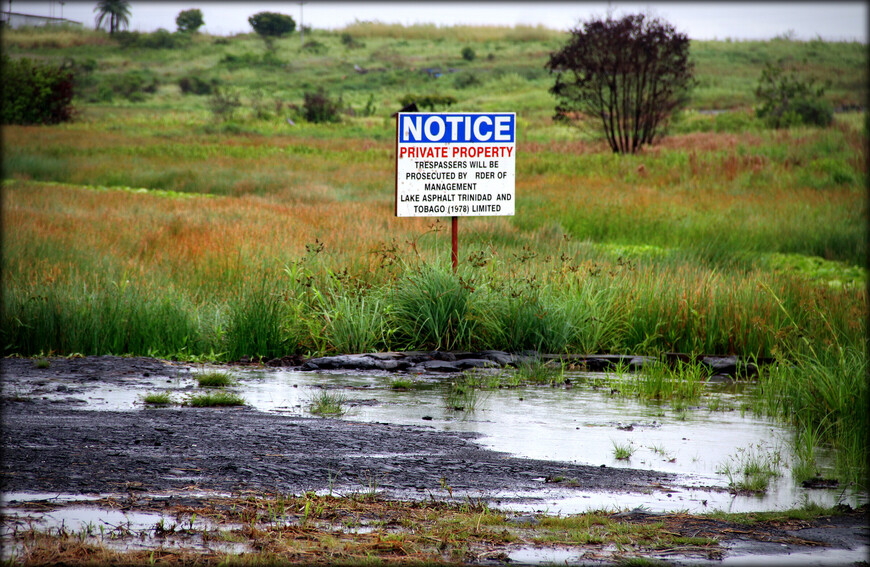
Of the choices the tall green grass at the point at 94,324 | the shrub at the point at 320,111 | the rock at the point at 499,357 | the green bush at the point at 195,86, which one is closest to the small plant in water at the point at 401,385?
the rock at the point at 499,357

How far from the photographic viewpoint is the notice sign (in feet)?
36.3

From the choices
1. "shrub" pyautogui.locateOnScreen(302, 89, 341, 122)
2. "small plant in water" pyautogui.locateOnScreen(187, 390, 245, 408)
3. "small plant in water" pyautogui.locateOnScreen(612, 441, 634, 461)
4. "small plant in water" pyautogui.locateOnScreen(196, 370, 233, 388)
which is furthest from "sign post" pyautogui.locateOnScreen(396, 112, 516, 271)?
"shrub" pyautogui.locateOnScreen(302, 89, 341, 122)

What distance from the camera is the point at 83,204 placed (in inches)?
784

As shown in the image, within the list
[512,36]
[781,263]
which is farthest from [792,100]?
[512,36]

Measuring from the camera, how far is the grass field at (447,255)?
391 inches

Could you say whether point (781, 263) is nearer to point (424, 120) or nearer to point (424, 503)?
point (424, 120)

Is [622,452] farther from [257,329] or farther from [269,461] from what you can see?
[257,329]

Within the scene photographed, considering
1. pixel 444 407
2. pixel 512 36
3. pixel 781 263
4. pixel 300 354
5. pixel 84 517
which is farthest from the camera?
pixel 512 36

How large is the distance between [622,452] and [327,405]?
103 inches

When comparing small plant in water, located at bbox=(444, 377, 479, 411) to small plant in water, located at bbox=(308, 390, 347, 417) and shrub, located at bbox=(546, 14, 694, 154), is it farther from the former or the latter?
shrub, located at bbox=(546, 14, 694, 154)

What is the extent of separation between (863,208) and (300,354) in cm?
1585

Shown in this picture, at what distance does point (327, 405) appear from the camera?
728 cm

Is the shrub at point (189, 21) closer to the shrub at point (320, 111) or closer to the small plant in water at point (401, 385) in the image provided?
the shrub at point (320, 111)

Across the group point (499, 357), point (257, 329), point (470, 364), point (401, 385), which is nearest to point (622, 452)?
point (401, 385)
